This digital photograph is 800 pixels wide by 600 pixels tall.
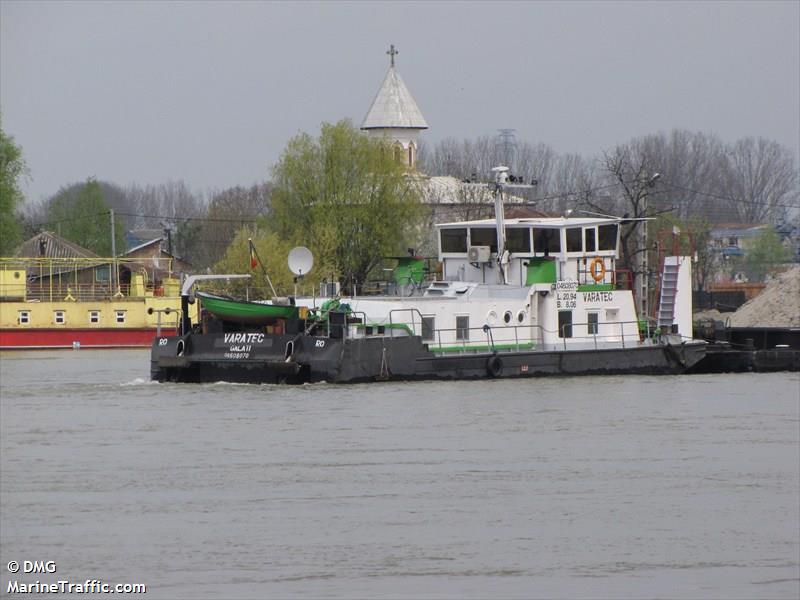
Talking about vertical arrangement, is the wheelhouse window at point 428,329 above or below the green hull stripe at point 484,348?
above

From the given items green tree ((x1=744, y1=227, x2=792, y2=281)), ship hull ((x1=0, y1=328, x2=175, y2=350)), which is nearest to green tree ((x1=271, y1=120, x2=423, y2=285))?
ship hull ((x1=0, y1=328, x2=175, y2=350))

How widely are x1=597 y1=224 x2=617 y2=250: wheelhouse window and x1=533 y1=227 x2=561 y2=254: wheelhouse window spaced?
44.3 inches

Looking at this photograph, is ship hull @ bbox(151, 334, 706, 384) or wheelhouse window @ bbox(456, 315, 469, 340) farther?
wheelhouse window @ bbox(456, 315, 469, 340)

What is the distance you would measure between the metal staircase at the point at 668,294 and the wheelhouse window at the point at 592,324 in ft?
7.81

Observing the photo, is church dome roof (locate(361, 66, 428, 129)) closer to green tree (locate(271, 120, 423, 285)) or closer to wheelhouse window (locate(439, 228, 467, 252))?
green tree (locate(271, 120, 423, 285))

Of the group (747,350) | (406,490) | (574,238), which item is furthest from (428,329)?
(406,490)

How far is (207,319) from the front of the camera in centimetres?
3538

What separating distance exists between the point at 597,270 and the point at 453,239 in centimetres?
340

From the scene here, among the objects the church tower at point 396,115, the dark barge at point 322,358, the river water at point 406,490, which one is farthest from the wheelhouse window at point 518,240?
the church tower at point 396,115

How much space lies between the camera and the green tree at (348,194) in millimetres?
62000

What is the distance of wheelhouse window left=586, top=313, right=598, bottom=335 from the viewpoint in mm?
37562

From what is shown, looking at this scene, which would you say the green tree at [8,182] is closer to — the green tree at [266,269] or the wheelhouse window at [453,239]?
the green tree at [266,269]

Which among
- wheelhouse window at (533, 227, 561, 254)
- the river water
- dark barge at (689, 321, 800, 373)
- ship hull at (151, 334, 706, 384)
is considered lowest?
the river water

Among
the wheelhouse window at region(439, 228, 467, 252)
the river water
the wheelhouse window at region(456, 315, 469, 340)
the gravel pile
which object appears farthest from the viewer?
the gravel pile
